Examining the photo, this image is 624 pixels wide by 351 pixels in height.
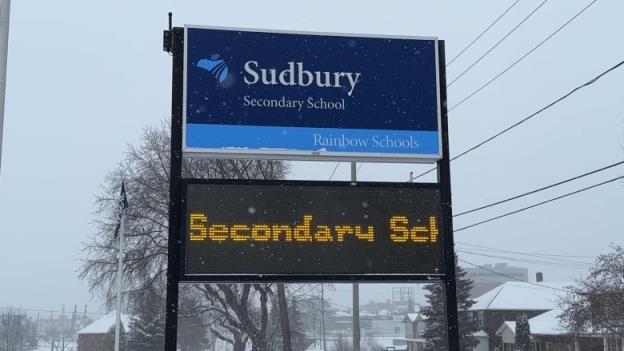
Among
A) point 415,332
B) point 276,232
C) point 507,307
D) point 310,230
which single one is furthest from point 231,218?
point 415,332

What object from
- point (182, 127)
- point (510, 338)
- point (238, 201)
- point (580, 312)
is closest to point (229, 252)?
point (238, 201)

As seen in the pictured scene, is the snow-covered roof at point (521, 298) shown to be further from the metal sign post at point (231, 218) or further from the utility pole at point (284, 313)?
the metal sign post at point (231, 218)

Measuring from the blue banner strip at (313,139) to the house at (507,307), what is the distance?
46.2 metres

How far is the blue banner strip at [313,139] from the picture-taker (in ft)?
28.0

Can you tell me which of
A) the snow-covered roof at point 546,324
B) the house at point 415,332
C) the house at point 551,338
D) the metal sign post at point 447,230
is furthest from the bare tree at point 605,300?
the house at point 415,332

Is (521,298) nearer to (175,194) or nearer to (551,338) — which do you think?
(551,338)

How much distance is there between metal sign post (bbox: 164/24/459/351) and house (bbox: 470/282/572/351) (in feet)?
151

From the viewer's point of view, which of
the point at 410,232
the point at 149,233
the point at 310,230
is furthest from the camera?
the point at 149,233

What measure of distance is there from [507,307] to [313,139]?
47890mm

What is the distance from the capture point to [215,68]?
8.70 metres

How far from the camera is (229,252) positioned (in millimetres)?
7734

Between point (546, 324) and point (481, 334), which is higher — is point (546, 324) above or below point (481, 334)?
above

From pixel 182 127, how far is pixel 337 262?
8.07 ft

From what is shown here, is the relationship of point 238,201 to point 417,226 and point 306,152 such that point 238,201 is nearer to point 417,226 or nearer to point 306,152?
point 306,152
